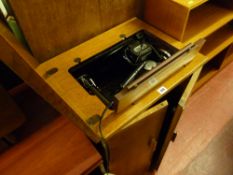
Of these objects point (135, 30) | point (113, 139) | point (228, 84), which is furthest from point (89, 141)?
point (228, 84)

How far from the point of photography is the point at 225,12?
1303 mm

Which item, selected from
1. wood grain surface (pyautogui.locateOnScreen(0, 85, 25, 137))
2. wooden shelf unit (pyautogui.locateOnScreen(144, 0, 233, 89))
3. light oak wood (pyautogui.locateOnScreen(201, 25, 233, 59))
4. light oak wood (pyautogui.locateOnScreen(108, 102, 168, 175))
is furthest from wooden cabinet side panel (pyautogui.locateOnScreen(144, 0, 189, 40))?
wood grain surface (pyautogui.locateOnScreen(0, 85, 25, 137))

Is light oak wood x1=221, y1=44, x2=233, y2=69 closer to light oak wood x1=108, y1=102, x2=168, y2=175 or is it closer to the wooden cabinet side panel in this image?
the wooden cabinet side panel

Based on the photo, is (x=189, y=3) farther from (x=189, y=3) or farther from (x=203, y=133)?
(x=203, y=133)

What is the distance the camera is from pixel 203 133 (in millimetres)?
1493

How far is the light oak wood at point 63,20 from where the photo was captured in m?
0.75

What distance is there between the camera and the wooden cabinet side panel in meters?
0.91

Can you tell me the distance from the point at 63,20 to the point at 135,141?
0.57m

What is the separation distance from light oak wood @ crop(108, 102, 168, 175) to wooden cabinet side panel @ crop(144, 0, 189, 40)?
0.39 m

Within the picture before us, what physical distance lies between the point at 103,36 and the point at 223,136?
112 cm

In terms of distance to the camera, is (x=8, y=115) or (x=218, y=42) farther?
(x=218, y=42)

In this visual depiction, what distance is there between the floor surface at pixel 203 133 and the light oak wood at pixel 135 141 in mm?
401

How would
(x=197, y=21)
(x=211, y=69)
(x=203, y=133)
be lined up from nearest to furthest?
(x=197, y=21)
(x=203, y=133)
(x=211, y=69)

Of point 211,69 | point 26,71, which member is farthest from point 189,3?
point 211,69
